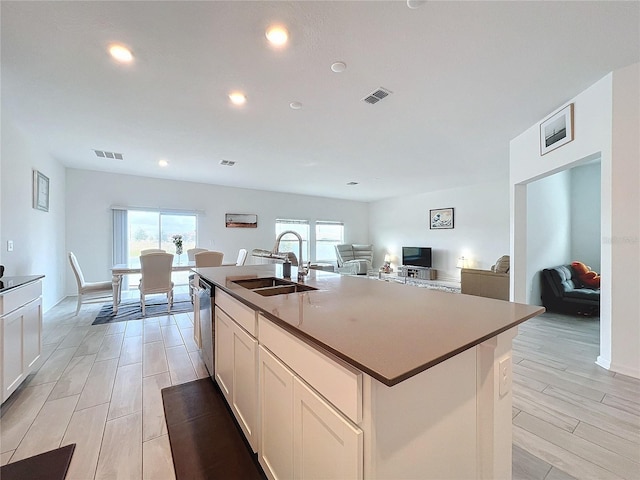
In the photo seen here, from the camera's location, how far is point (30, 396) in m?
1.97

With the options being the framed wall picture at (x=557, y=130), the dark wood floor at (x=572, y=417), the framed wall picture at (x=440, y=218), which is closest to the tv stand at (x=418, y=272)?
the framed wall picture at (x=440, y=218)

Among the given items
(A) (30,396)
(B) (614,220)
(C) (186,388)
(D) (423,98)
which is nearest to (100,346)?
(A) (30,396)

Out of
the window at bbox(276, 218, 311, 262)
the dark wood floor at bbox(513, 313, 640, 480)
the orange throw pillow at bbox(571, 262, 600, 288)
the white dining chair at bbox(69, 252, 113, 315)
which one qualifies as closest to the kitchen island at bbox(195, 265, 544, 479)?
the dark wood floor at bbox(513, 313, 640, 480)

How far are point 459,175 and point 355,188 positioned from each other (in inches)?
98.7

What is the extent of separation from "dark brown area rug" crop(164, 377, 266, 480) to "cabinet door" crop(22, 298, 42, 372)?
1.06m

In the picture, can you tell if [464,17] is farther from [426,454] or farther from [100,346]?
[100,346]

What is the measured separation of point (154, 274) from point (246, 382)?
3.42 metres

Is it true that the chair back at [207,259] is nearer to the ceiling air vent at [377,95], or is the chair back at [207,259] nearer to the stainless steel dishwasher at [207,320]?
the stainless steel dishwasher at [207,320]

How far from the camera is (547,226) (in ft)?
15.9

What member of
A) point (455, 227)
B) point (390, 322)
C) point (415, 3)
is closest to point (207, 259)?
point (390, 322)

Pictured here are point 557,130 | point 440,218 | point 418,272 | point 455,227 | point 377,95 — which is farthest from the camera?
point 418,272

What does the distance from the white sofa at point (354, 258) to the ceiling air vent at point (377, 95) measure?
19.3 ft

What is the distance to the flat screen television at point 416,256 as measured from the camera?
737cm

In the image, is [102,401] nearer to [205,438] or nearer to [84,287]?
[205,438]
